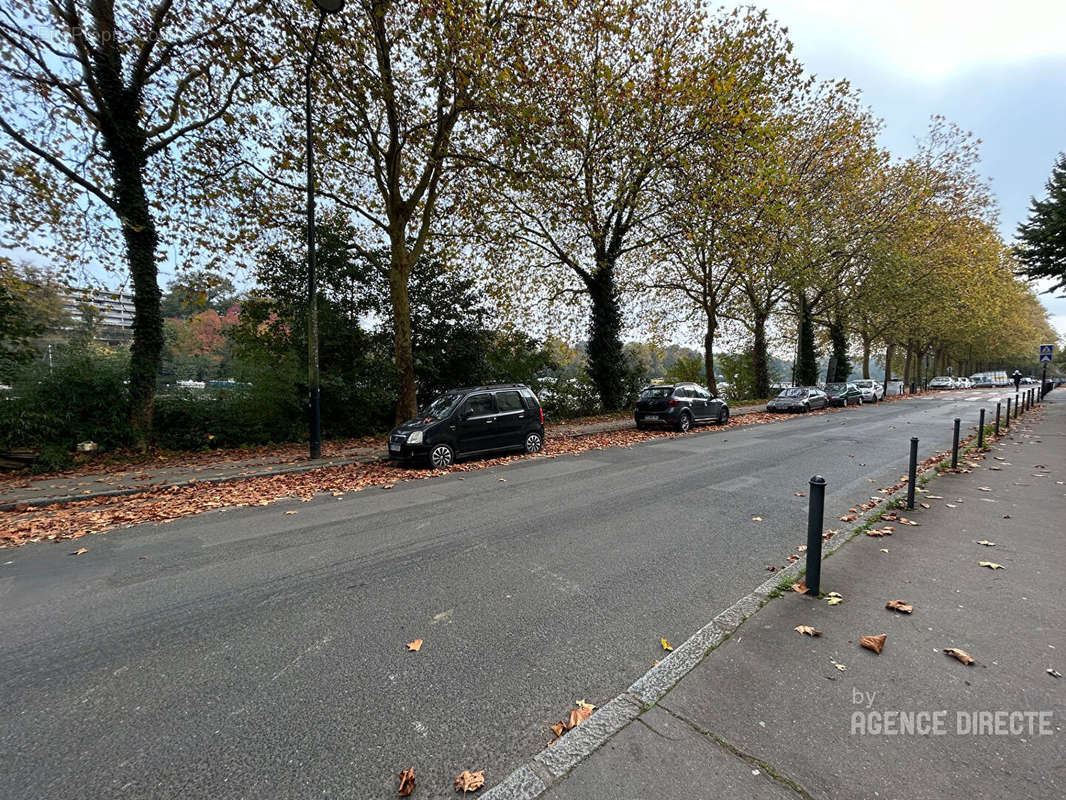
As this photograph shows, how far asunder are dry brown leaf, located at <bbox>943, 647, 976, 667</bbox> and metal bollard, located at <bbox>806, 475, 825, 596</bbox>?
857 mm

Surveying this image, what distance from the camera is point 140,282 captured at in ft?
34.1

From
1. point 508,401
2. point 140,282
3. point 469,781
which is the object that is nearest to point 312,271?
point 140,282

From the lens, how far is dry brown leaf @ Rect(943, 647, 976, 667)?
2703mm

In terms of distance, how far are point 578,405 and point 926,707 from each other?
17.0 meters

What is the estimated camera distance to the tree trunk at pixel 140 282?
10.0m

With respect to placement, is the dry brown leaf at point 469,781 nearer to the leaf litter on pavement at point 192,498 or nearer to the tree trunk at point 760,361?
the leaf litter on pavement at point 192,498

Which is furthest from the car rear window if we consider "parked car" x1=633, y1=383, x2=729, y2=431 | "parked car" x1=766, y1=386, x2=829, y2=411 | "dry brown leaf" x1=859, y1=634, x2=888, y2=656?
"parked car" x1=766, y1=386, x2=829, y2=411

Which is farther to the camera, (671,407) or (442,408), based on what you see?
(671,407)

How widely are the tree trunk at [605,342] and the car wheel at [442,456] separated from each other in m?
11.4

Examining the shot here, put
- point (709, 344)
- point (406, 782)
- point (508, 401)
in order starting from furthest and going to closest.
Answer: point (709, 344) → point (508, 401) → point (406, 782)

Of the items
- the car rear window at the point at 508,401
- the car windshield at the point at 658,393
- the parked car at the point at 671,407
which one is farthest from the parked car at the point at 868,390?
the car rear window at the point at 508,401

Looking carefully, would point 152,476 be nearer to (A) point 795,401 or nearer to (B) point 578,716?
(B) point 578,716

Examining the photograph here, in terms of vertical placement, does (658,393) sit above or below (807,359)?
below

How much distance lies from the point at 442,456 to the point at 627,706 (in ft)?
24.6
